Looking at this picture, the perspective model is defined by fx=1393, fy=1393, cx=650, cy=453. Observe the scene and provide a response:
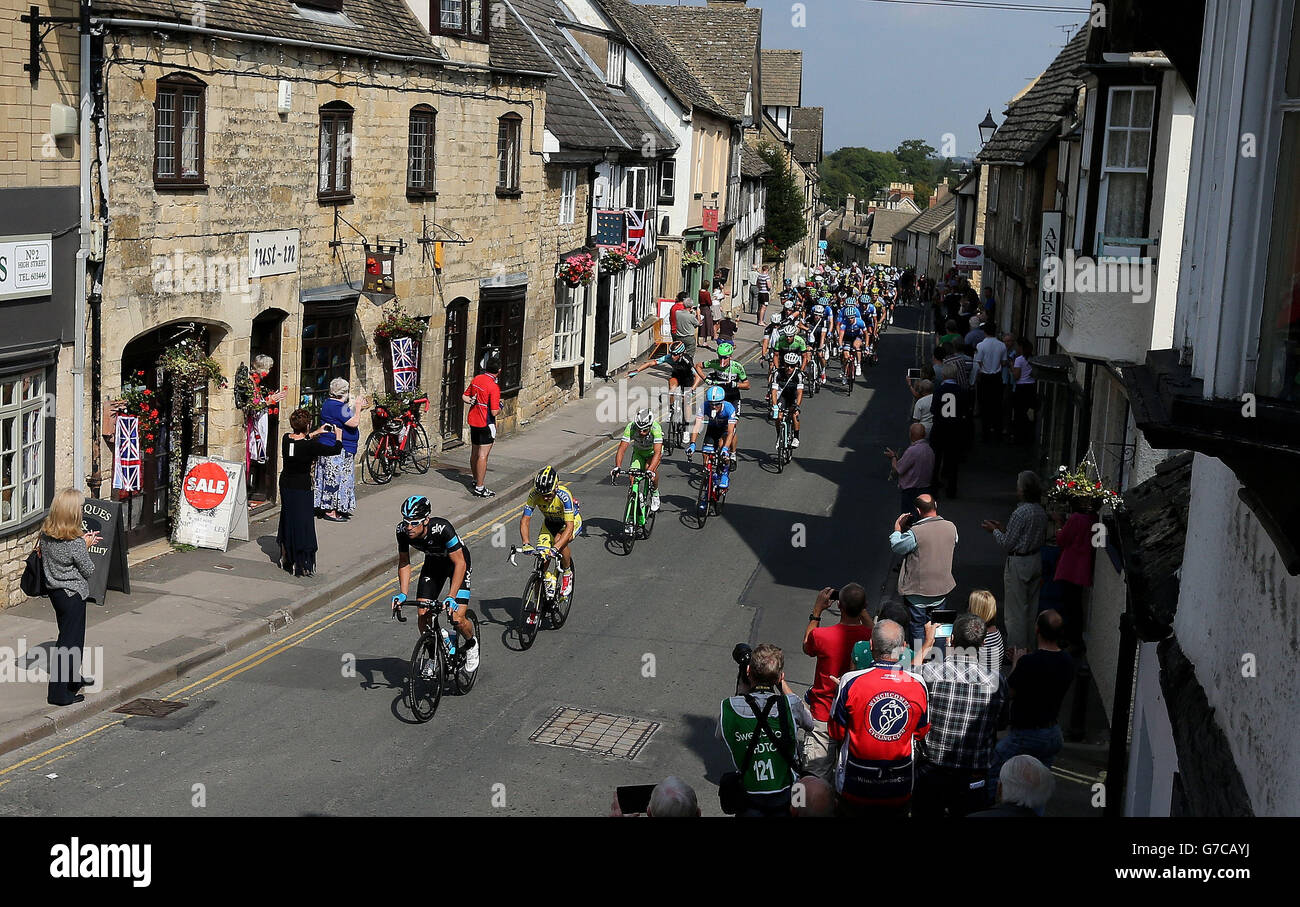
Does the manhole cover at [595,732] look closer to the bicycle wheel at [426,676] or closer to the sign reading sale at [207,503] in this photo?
the bicycle wheel at [426,676]

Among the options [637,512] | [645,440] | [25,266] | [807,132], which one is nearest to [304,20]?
[25,266]

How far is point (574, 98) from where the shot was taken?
30.2 meters

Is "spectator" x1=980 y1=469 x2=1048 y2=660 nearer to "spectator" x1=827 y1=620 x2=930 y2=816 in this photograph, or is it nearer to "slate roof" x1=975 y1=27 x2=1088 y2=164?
"spectator" x1=827 y1=620 x2=930 y2=816

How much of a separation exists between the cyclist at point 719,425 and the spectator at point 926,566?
573 centimetres

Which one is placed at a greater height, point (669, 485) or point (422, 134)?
point (422, 134)

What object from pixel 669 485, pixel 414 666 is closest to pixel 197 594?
pixel 414 666

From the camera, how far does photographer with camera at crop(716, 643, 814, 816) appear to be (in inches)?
297

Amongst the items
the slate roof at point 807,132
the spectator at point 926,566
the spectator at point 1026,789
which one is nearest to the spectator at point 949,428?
the spectator at point 926,566

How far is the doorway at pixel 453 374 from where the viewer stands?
22328 millimetres

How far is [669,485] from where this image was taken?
20.3 metres

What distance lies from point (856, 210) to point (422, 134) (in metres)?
134

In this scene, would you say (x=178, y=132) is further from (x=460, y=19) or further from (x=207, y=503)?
(x=460, y=19)
